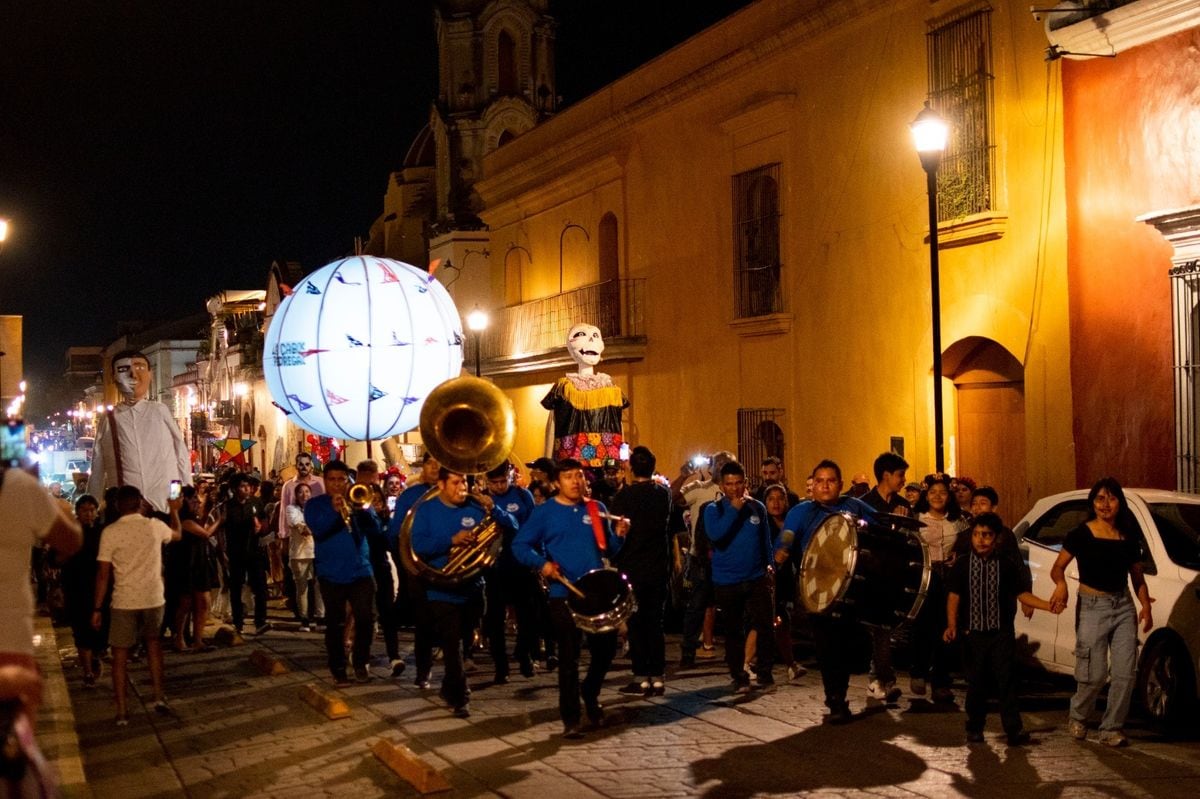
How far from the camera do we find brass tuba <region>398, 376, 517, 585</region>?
1157 centimetres

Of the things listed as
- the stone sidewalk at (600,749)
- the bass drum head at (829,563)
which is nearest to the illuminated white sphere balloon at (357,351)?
the stone sidewalk at (600,749)

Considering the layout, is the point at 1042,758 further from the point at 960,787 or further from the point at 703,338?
the point at 703,338

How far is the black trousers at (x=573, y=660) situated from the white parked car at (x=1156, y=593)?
342cm

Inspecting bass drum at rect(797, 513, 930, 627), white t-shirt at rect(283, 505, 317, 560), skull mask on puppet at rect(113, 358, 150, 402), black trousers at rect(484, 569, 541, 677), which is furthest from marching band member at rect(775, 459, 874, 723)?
white t-shirt at rect(283, 505, 317, 560)

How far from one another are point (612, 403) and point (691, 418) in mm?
7316

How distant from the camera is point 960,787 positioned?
866cm

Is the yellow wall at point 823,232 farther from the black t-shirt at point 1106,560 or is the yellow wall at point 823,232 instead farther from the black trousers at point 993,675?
the black trousers at point 993,675

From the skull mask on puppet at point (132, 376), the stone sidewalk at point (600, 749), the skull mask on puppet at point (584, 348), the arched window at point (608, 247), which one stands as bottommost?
the stone sidewalk at point (600, 749)

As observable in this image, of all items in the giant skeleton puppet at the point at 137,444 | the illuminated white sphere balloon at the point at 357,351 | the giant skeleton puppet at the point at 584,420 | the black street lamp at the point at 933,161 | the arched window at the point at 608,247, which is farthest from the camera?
the arched window at the point at 608,247

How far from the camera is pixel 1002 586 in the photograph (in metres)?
9.91

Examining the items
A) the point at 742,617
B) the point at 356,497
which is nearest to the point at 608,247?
the point at 356,497

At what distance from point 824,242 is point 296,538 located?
26.8 ft

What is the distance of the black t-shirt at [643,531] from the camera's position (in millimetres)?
12148

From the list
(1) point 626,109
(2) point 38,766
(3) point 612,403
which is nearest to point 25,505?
(2) point 38,766
